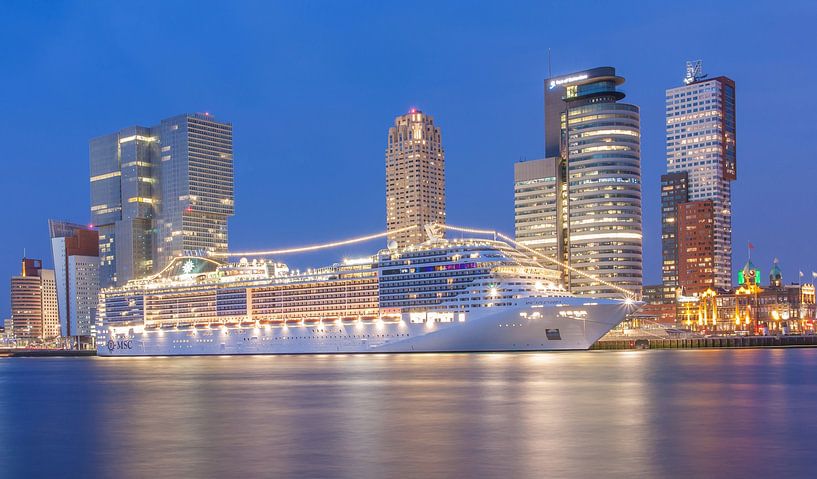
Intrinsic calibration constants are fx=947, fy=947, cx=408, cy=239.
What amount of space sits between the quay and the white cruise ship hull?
3646cm

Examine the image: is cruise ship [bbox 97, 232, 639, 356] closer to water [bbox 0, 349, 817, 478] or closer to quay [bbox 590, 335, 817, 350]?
quay [bbox 590, 335, 817, 350]

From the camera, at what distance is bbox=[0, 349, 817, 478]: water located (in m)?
27.9

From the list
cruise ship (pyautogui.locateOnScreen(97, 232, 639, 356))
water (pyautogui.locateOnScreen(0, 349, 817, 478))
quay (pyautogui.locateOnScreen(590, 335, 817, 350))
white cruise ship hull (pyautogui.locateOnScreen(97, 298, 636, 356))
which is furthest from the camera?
quay (pyautogui.locateOnScreen(590, 335, 817, 350))

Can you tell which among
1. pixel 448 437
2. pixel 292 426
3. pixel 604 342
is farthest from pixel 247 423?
pixel 604 342

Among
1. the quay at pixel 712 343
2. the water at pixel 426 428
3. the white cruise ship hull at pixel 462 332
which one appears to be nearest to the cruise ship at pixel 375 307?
the white cruise ship hull at pixel 462 332

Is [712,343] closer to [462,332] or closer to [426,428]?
[462,332]

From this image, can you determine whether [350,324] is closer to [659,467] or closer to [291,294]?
[291,294]

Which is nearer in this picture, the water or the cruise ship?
the water

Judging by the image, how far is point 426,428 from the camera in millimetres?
36844

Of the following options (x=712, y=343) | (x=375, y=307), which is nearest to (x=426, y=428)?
(x=375, y=307)

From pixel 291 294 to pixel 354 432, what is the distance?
98031 mm

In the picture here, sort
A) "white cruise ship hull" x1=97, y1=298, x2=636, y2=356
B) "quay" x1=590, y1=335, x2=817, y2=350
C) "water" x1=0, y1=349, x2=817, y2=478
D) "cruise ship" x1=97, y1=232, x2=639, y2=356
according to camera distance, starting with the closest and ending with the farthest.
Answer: "water" x1=0, y1=349, x2=817, y2=478 < "white cruise ship hull" x1=97, y1=298, x2=636, y2=356 < "cruise ship" x1=97, y1=232, x2=639, y2=356 < "quay" x1=590, y1=335, x2=817, y2=350

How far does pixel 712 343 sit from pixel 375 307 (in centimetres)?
6258

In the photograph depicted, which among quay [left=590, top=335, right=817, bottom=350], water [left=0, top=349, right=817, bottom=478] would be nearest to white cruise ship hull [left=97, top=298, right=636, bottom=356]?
quay [left=590, top=335, right=817, bottom=350]
